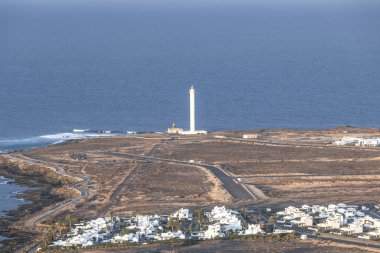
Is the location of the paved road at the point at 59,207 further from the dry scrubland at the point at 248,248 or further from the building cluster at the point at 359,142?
the building cluster at the point at 359,142

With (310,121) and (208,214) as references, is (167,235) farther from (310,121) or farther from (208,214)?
(310,121)

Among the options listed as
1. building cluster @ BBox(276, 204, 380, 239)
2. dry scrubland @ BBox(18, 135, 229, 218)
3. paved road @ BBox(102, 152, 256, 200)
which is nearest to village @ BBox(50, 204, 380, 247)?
building cluster @ BBox(276, 204, 380, 239)

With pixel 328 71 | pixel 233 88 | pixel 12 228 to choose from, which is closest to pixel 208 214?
pixel 12 228

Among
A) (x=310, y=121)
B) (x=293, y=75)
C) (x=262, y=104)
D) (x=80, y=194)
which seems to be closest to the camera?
(x=80, y=194)

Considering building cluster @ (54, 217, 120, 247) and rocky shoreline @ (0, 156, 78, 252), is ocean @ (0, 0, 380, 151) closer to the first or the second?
rocky shoreline @ (0, 156, 78, 252)

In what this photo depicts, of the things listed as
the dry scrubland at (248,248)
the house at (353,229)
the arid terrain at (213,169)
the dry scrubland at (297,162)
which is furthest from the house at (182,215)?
the house at (353,229)

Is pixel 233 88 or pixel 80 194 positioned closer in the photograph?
pixel 80 194

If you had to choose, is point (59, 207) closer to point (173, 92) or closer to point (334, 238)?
point (334, 238)
